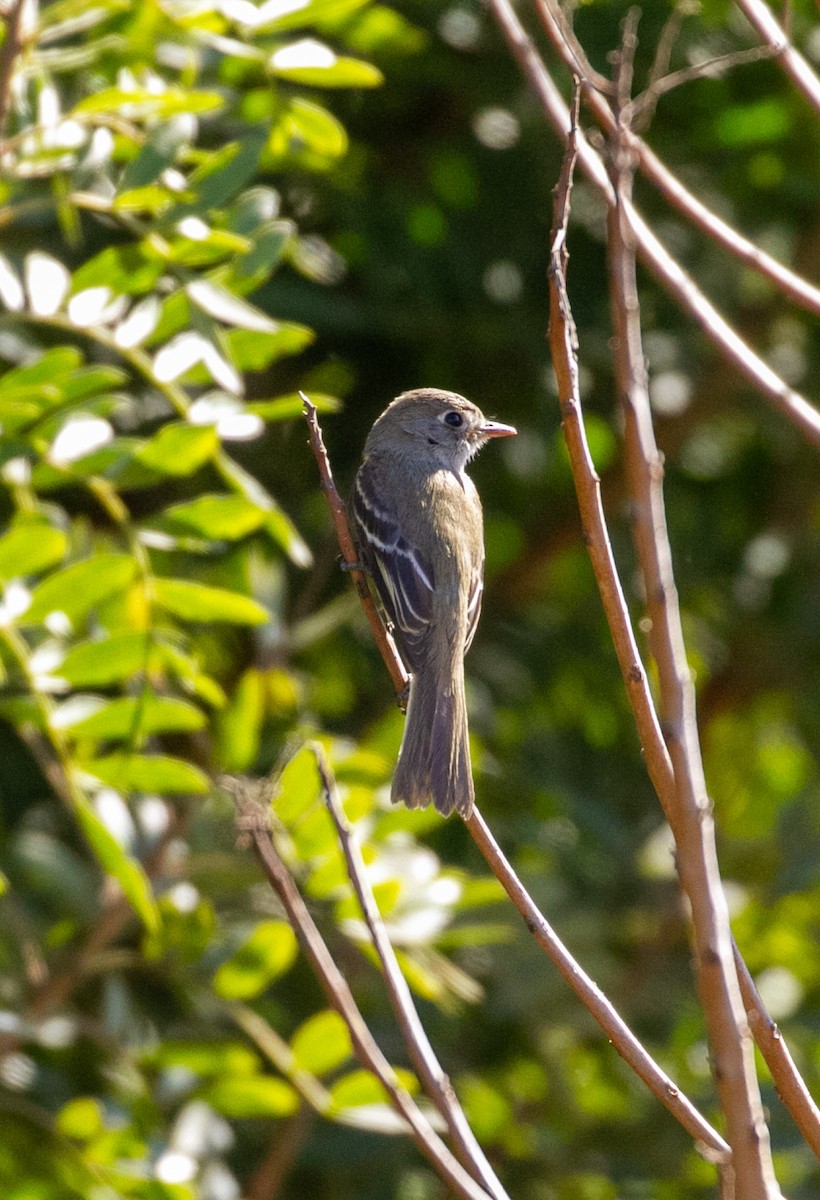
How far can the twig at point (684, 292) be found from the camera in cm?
234

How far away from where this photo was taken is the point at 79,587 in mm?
3047

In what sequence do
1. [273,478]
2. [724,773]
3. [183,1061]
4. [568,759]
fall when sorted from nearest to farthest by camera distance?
[183,1061] < [273,478] < [568,759] < [724,773]

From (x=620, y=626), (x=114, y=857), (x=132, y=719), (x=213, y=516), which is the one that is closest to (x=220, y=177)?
(x=213, y=516)

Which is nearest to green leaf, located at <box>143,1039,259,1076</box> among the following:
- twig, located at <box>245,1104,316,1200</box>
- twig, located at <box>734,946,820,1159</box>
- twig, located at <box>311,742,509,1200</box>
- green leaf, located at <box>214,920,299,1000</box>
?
green leaf, located at <box>214,920,299,1000</box>

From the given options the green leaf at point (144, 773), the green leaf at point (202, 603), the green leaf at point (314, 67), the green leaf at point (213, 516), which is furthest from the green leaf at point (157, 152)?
the green leaf at point (144, 773)

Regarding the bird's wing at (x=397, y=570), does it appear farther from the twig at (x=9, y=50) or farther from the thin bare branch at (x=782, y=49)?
the thin bare branch at (x=782, y=49)

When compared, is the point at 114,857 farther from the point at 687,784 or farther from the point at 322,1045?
the point at 687,784

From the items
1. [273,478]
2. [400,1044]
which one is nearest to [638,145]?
[273,478]

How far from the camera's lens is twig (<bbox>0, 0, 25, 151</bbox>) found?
264 centimetres

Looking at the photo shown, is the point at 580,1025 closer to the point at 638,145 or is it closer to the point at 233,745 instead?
the point at 233,745

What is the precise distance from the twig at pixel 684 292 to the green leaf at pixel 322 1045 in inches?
68.7

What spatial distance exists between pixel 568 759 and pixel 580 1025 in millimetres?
826

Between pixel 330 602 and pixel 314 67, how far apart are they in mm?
1990

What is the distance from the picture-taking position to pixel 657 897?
5.15 m
